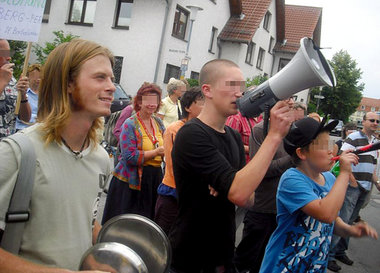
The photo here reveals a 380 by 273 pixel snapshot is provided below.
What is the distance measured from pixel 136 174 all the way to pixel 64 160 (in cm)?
233

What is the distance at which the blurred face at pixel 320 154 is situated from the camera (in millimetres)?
2305

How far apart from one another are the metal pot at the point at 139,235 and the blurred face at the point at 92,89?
1.51 feet

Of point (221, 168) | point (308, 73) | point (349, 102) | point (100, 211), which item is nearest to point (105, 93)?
point (221, 168)

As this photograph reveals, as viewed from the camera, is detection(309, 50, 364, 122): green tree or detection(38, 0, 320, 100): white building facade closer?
detection(38, 0, 320, 100): white building facade

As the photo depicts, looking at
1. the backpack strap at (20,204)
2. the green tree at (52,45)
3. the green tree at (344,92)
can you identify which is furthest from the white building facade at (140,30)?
the green tree at (344,92)

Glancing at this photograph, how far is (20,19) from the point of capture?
11.8 ft

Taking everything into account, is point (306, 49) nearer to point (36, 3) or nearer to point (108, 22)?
point (36, 3)

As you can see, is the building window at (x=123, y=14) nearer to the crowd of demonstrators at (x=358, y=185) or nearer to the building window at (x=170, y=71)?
the building window at (x=170, y=71)

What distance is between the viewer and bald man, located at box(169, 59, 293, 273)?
6.19ft

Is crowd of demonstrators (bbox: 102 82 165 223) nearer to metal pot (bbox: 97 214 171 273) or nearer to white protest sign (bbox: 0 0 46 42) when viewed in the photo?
white protest sign (bbox: 0 0 46 42)

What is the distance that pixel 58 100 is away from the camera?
1538 mm

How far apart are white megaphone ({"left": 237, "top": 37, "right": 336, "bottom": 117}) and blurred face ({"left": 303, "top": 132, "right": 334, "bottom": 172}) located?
45 cm

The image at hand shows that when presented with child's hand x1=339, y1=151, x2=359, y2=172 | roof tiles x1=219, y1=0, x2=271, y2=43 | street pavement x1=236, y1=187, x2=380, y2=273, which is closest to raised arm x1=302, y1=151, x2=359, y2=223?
child's hand x1=339, y1=151, x2=359, y2=172

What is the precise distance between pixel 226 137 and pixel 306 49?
2.11ft
